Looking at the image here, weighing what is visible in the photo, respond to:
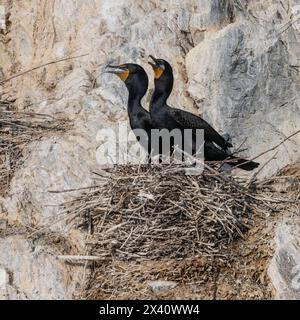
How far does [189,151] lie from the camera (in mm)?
12062

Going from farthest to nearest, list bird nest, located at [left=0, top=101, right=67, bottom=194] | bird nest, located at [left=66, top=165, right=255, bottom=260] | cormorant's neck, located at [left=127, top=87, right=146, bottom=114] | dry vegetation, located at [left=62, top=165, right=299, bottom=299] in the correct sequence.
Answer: cormorant's neck, located at [left=127, top=87, right=146, bottom=114] → bird nest, located at [left=0, top=101, right=67, bottom=194] → bird nest, located at [left=66, top=165, right=255, bottom=260] → dry vegetation, located at [left=62, top=165, right=299, bottom=299]

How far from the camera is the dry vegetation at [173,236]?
35.7 ft

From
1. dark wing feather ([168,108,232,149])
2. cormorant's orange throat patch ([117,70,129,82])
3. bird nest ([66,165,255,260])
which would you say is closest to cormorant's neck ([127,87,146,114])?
cormorant's orange throat patch ([117,70,129,82])

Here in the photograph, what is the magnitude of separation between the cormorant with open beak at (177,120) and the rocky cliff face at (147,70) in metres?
0.41

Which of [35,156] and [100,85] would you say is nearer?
[35,156]

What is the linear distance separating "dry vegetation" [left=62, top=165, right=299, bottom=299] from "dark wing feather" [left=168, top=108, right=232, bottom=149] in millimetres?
633

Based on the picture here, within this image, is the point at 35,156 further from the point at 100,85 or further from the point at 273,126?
the point at 273,126

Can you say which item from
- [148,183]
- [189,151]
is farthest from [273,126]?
[148,183]

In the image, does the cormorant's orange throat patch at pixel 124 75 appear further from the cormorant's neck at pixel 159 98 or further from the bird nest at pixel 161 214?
the bird nest at pixel 161 214

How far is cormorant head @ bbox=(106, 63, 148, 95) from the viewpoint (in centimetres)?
1237

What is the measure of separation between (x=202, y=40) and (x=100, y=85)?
1.10 meters

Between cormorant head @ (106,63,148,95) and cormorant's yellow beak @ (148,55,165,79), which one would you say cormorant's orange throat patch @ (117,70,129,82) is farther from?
cormorant's yellow beak @ (148,55,165,79)
